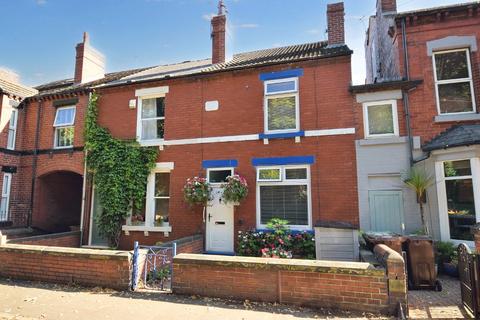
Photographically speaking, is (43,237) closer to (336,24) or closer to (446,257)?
(446,257)

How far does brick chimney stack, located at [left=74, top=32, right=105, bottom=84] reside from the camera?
14602 millimetres

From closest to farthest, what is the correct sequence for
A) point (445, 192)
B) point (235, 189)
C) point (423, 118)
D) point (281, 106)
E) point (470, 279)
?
point (470, 279), point (445, 192), point (423, 118), point (235, 189), point (281, 106)

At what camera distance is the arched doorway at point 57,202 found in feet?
41.4

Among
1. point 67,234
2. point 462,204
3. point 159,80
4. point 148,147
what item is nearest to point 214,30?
point 159,80

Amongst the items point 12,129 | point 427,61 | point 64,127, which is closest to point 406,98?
point 427,61

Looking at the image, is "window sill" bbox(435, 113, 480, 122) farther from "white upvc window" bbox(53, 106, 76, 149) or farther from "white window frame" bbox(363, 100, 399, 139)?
"white upvc window" bbox(53, 106, 76, 149)

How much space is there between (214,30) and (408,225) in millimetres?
10120

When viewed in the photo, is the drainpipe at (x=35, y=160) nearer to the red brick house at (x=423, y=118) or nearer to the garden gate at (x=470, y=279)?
the red brick house at (x=423, y=118)

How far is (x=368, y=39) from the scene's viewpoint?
50.3 ft

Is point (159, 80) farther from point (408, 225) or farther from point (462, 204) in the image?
point (462, 204)

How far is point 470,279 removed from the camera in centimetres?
459

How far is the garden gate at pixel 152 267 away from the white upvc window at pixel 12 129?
9.79m

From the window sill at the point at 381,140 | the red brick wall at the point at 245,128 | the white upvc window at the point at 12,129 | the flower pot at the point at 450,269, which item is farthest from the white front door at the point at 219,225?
the white upvc window at the point at 12,129

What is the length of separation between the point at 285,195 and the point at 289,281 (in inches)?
184
